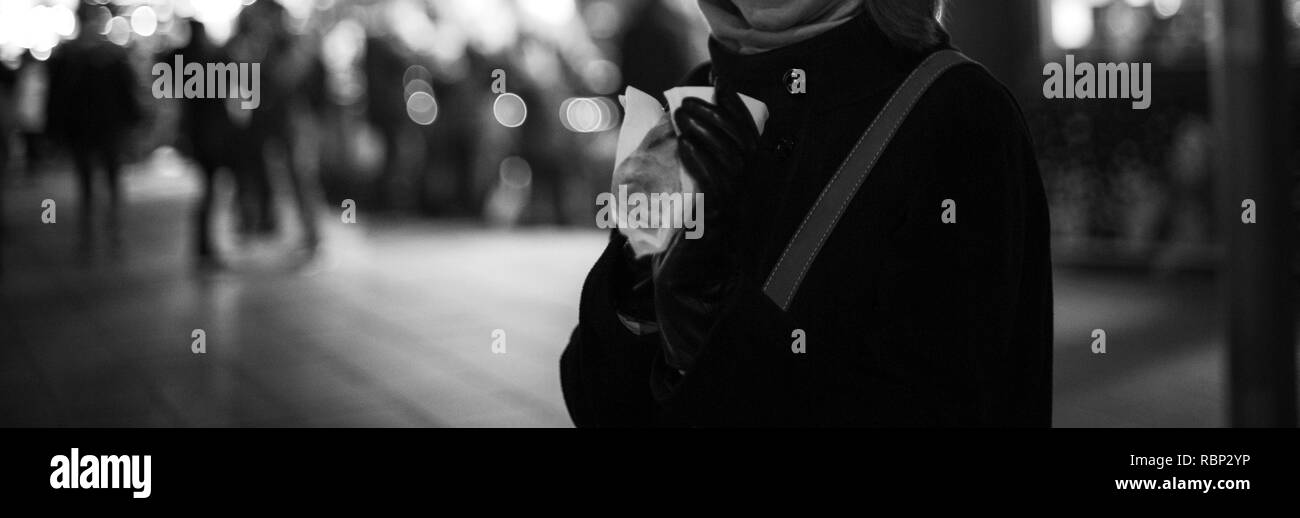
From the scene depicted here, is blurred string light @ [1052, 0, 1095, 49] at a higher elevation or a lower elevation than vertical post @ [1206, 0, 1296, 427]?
higher

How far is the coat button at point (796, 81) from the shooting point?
4.04ft

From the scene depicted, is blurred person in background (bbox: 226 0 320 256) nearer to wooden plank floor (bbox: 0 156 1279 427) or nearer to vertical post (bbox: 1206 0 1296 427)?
wooden plank floor (bbox: 0 156 1279 427)

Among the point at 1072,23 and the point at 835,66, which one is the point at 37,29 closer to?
the point at 1072,23

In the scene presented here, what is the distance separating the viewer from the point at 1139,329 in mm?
5320

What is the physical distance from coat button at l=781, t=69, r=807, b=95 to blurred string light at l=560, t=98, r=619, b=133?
8567mm

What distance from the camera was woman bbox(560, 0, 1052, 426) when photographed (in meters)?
1.15

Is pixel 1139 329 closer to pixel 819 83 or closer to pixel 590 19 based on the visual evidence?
pixel 819 83

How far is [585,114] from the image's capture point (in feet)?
32.6

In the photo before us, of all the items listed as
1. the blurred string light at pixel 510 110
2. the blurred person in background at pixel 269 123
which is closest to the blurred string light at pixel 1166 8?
the blurred string light at pixel 510 110

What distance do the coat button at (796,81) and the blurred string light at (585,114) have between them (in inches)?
337

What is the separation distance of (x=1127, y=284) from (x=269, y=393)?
4805 millimetres

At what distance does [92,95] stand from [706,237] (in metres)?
7.61

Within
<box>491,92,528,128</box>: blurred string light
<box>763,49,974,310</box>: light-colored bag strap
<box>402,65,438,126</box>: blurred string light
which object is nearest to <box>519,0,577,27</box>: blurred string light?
<box>491,92,528,128</box>: blurred string light

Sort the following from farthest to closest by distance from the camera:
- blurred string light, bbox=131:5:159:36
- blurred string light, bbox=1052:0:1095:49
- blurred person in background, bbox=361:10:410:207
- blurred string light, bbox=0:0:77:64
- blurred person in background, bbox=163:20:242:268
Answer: blurred person in background, bbox=361:10:410:207 < blurred person in background, bbox=163:20:242:268 < blurred string light, bbox=131:5:159:36 < blurred string light, bbox=1052:0:1095:49 < blurred string light, bbox=0:0:77:64
